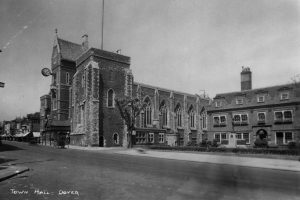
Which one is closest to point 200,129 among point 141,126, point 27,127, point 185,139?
point 185,139

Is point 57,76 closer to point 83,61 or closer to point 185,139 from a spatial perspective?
point 83,61

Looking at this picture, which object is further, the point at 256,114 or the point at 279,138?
the point at 256,114

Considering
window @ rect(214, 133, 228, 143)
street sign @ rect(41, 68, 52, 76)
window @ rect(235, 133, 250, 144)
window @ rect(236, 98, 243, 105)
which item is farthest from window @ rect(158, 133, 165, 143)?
street sign @ rect(41, 68, 52, 76)

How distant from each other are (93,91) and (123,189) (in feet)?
120

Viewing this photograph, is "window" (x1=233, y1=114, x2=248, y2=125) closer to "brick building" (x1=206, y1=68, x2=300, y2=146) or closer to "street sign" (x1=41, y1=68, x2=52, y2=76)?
"brick building" (x1=206, y1=68, x2=300, y2=146)

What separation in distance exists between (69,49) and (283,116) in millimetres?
46290

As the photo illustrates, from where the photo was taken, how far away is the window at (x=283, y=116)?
40138mm

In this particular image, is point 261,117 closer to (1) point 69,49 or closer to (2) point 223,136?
(2) point 223,136

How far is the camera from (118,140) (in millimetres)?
48344

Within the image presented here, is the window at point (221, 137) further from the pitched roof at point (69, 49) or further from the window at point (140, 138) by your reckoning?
the pitched roof at point (69, 49)

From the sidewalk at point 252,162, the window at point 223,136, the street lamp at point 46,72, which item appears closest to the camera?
the sidewalk at point 252,162

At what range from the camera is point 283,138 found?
133 feet

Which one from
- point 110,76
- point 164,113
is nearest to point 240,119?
point 164,113

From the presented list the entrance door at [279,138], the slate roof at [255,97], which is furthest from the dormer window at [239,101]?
the entrance door at [279,138]
